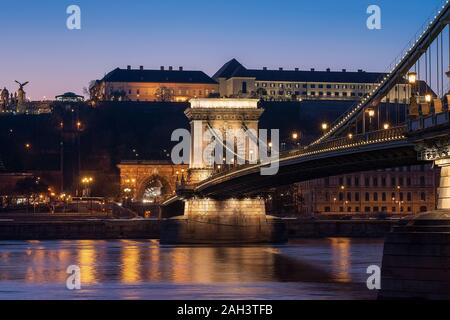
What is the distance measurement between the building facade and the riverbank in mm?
22446

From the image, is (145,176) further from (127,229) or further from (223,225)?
(223,225)

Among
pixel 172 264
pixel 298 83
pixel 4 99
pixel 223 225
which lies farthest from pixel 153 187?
pixel 172 264

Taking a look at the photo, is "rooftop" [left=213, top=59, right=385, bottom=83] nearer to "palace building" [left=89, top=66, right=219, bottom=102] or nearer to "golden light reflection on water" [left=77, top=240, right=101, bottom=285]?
"palace building" [left=89, top=66, right=219, bottom=102]

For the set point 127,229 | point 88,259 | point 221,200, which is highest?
point 221,200

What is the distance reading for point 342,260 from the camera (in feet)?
198

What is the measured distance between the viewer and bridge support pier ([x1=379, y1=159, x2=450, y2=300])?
103 ft

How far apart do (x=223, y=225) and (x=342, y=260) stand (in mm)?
19190

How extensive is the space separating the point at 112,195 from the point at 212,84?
3825 cm
